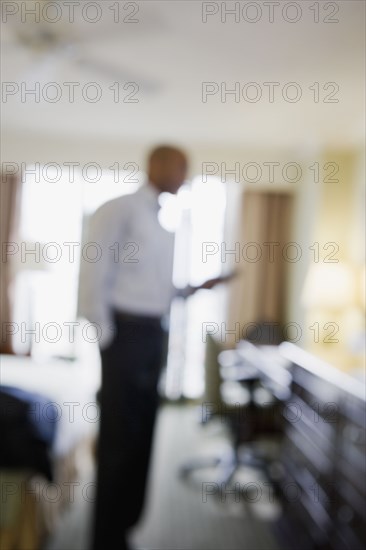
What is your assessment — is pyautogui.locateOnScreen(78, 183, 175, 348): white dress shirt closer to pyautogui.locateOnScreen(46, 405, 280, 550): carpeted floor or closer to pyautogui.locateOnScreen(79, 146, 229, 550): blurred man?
pyautogui.locateOnScreen(79, 146, 229, 550): blurred man

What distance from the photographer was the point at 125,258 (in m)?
0.71

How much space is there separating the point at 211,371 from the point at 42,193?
1.09m

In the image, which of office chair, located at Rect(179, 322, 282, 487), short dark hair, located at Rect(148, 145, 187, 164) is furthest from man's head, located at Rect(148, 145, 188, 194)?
office chair, located at Rect(179, 322, 282, 487)

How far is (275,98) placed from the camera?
702mm

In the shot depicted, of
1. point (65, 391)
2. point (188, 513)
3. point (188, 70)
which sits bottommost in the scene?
point (188, 513)

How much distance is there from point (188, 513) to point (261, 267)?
0.76 meters

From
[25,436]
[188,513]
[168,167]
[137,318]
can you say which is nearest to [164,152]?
[168,167]

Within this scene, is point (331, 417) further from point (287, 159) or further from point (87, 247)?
point (87, 247)

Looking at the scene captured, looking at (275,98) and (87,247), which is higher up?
(275,98)

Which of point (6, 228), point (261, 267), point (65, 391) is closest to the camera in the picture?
point (6, 228)

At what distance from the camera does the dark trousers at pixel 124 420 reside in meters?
0.77

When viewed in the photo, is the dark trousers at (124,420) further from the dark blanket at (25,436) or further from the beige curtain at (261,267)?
the beige curtain at (261,267)

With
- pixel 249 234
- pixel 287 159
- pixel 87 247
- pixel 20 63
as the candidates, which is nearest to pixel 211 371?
pixel 249 234

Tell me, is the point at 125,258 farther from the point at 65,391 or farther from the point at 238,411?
the point at 238,411
